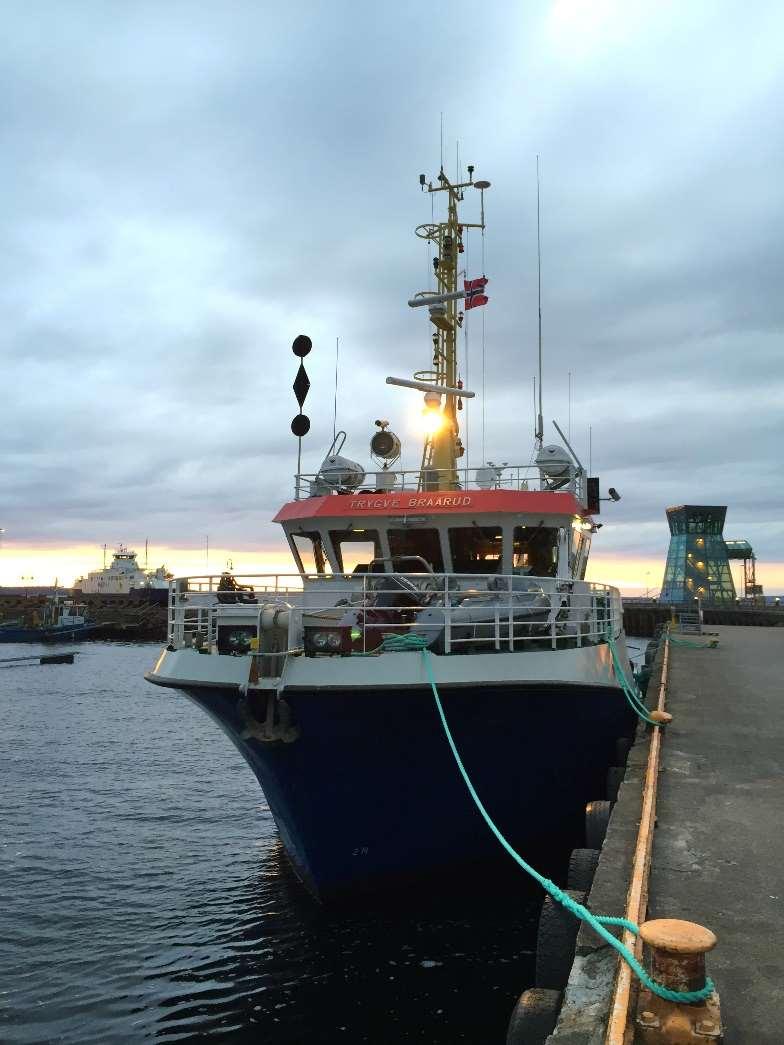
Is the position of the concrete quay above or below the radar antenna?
below

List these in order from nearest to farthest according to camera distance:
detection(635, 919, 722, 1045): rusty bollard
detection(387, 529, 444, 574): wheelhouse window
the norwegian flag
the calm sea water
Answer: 1. detection(635, 919, 722, 1045): rusty bollard
2. the calm sea water
3. detection(387, 529, 444, 574): wheelhouse window
4. the norwegian flag

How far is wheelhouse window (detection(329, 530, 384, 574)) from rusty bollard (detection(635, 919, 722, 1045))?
27.1ft

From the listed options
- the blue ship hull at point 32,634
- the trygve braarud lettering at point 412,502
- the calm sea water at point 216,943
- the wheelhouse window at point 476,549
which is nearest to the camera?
the calm sea water at point 216,943

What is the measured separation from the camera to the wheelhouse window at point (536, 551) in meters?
11.3

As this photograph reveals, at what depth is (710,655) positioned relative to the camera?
2336 cm

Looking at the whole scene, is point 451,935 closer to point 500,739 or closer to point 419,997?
point 419,997

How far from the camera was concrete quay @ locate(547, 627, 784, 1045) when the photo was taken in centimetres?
389

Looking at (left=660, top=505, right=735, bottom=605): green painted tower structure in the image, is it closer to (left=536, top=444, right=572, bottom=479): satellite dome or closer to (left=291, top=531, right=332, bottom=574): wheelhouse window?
(left=536, top=444, right=572, bottom=479): satellite dome

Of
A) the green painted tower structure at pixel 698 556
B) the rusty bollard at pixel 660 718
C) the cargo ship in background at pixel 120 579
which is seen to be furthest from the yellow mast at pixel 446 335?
the cargo ship in background at pixel 120 579

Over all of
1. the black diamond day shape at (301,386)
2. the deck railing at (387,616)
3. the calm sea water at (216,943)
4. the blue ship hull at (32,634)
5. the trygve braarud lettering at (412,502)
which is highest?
the black diamond day shape at (301,386)

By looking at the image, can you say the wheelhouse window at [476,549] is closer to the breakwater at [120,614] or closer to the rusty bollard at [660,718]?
the rusty bollard at [660,718]

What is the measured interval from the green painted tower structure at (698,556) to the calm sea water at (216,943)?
7228 cm

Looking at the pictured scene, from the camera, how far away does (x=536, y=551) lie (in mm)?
11492

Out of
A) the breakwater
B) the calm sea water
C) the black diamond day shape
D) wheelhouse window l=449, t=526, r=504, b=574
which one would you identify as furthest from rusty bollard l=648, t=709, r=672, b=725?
the breakwater
